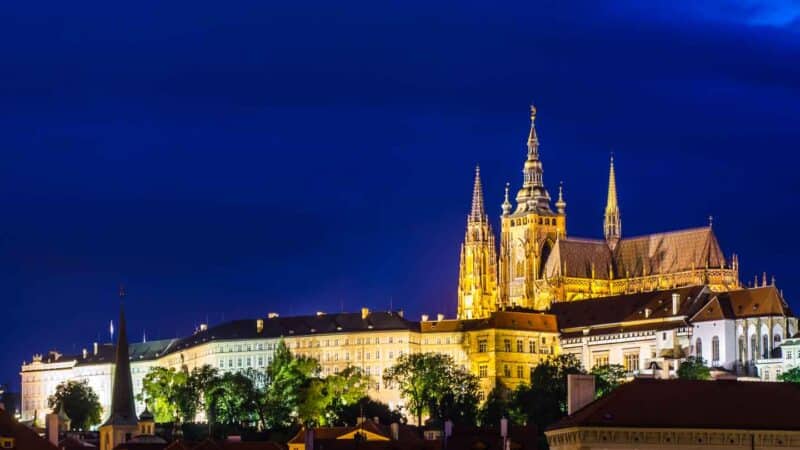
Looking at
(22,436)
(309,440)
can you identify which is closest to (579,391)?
(22,436)

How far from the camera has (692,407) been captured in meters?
85.8

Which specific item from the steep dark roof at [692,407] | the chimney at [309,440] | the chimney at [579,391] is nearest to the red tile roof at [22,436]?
the chimney at [309,440]

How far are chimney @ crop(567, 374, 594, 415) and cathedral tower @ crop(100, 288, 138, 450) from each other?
4599 centimetres

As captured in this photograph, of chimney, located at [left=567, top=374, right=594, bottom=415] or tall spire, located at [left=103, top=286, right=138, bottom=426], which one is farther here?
tall spire, located at [left=103, top=286, right=138, bottom=426]

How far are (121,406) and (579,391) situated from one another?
5025 centimetres

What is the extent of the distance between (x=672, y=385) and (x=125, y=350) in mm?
53610

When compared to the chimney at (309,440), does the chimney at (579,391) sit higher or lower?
higher

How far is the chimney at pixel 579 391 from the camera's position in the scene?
9144 cm

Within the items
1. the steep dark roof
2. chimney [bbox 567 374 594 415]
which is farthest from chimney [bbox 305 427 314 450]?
the steep dark roof

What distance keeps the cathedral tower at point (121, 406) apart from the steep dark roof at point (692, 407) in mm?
51896

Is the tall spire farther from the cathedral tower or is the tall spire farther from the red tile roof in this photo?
the red tile roof

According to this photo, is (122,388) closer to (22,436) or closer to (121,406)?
(121,406)

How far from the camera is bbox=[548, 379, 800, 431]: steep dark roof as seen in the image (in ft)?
277

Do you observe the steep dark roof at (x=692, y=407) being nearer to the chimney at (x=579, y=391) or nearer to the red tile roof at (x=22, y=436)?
the chimney at (x=579, y=391)
